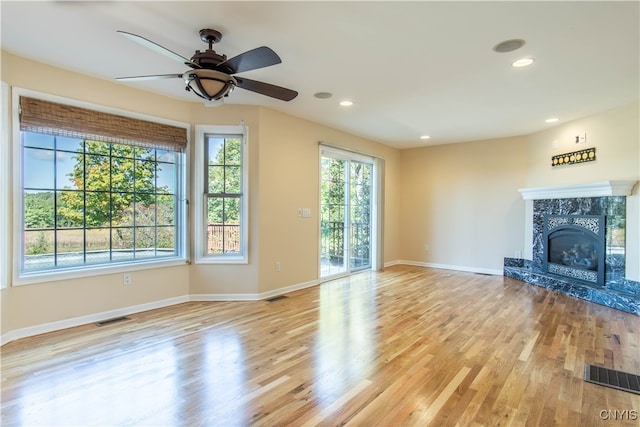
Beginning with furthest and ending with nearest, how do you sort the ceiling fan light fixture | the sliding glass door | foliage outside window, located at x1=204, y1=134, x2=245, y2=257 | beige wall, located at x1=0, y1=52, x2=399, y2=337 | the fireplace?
the sliding glass door, the fireplace, foliage outside window, located at x1=204, y1=134, x2=245, y2=257, beige wall, located at x1=0, y1=52, x2=399, y2=337, the ceiling fan light fixture

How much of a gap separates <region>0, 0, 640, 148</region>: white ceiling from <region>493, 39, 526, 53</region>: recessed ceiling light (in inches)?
2.4

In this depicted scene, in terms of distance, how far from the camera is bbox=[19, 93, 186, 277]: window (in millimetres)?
3164

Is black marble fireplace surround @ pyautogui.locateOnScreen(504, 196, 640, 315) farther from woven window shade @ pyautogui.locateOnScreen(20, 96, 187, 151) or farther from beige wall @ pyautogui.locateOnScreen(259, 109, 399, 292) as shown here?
woven window shade @ pyautogui.locateOnScreen(20, 96, 187, 151)

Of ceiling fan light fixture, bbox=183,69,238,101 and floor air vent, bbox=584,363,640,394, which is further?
ceiling fan light fixture, bbox=183,69,238,101

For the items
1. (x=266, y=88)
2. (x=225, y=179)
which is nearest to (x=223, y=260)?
(x=225, y=179)

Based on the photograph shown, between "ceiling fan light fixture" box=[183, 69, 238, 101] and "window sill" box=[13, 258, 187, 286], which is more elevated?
"ceiling fan light fixture" box=[183, 69, 238, 101]

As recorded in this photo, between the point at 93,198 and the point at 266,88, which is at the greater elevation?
the point at 266,88

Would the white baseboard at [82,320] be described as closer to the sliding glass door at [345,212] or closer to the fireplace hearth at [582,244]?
the sliding glass door at [345,212]

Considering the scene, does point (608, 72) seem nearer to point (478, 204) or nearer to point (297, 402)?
point (478, 204)

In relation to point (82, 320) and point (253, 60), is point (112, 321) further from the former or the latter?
point (253, 60)

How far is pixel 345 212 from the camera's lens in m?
5.95

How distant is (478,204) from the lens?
20.8ft

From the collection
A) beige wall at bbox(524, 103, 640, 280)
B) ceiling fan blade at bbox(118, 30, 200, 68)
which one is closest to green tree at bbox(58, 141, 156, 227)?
ceiling fan blade at bbox(118, 30, 200, 68)

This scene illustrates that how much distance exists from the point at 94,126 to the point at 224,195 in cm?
157
